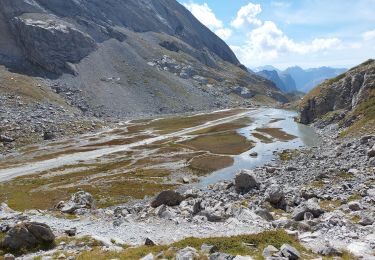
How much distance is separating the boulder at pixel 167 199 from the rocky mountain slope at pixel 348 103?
60.3m

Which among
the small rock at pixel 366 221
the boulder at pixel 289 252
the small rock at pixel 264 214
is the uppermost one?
the boulder at pixel 289 252

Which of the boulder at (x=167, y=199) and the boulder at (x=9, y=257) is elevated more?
the boulder at (x=9, y=257)

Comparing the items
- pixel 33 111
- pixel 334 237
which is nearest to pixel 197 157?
pixel 334 237

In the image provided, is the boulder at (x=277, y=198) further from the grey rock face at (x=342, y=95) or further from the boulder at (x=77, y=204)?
the grey rock face at (x=342, y=95)

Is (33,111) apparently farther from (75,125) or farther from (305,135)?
(305,135)

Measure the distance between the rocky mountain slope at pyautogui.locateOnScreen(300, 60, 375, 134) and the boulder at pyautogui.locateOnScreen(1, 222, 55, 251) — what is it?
3154 inches

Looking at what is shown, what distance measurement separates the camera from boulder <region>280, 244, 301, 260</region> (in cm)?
2378

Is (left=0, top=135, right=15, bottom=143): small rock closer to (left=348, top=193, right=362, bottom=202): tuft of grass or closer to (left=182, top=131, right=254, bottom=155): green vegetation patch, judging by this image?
(left=182, top=131, right=254, bottom=155): green vegetation patch

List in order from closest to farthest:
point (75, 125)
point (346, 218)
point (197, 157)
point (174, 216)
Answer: point (346, 218)
point (174, 216)
point (197, 157)
point (75, 125)

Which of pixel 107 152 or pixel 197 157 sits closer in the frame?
pixel 197 157

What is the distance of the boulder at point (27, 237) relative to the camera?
98.5ft

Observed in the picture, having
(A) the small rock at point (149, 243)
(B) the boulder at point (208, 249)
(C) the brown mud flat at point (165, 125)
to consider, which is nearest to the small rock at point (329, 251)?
(B) the boulder at point (208, 249)

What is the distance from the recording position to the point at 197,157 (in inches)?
3858

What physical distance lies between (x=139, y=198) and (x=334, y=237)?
123 ft
